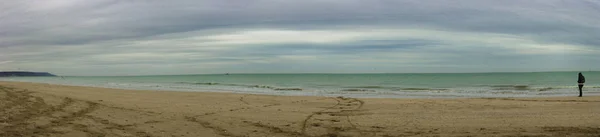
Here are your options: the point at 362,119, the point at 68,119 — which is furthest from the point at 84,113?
the point at 362,119

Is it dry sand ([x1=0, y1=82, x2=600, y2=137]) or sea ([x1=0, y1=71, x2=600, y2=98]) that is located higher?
sea ([x1=0, y1=71, x2=600, y2=98])

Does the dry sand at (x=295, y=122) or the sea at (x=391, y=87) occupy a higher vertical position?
the sea at (x=391, y=87)

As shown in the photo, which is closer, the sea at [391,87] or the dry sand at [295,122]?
the dry sand at [295,122]

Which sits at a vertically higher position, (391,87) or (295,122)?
(391,87)

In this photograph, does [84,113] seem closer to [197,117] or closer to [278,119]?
[197,117]

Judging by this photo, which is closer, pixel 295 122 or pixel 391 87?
pixel 295 122

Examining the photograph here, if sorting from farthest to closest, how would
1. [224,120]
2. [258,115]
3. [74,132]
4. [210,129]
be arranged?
[258,115]
[224,120]
[210,129]
[74,132]

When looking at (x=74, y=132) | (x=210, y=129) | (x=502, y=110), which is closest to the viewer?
(x=74, y=132)

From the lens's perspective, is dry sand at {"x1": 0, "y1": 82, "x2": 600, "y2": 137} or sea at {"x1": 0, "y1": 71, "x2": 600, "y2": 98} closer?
dry sand at {"x1": 0, "y1": 82, "x2": 600, "y2": 137}

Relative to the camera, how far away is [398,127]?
10.5 metres

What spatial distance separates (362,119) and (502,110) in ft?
16.7

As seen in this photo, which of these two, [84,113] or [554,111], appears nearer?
[84,113]

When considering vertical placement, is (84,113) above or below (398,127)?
below

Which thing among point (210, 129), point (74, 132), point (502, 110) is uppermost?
point (502, 110)
